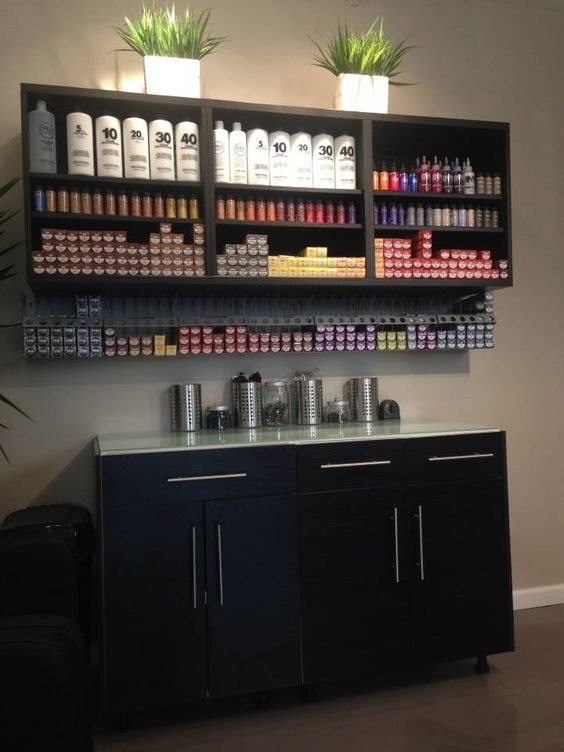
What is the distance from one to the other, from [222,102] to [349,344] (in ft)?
3.85

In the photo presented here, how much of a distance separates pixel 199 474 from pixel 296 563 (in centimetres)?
50

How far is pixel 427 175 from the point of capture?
287 centimetres

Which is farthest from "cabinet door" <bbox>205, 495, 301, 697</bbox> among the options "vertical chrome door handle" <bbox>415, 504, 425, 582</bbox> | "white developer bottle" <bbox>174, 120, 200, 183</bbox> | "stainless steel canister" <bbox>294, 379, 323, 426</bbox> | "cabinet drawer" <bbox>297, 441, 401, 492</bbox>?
"white developer bottle" <bbox>174, 120, 200, 183</bbox>

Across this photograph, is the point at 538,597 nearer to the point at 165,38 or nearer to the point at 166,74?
the point at 166,74

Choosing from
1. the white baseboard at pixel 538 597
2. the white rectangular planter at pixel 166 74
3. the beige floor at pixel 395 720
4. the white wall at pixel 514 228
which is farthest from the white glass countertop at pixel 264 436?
the white rectangular planter at pixel 166 74

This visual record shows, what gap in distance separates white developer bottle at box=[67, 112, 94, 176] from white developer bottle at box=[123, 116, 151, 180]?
0.49ft

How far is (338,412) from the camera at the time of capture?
2.95m

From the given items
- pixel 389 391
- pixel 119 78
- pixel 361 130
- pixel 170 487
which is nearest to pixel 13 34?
pixel 119 78

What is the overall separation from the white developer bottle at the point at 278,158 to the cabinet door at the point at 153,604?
141 centimetres

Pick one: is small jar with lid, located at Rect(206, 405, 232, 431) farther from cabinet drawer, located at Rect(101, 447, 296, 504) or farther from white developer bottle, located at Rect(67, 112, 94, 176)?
white developer bottle, located at Rect(67, 112, 94, 176)

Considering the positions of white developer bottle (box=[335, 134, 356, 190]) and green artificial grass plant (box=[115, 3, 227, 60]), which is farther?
white developer bottle (box=[335, 134, 356, 190])

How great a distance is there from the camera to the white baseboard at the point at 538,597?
10.8 feet

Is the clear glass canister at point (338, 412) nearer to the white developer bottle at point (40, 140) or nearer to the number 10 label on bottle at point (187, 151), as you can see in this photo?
the number 10 label on bottle at point (187, 151)

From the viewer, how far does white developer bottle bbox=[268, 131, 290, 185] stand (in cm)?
267
